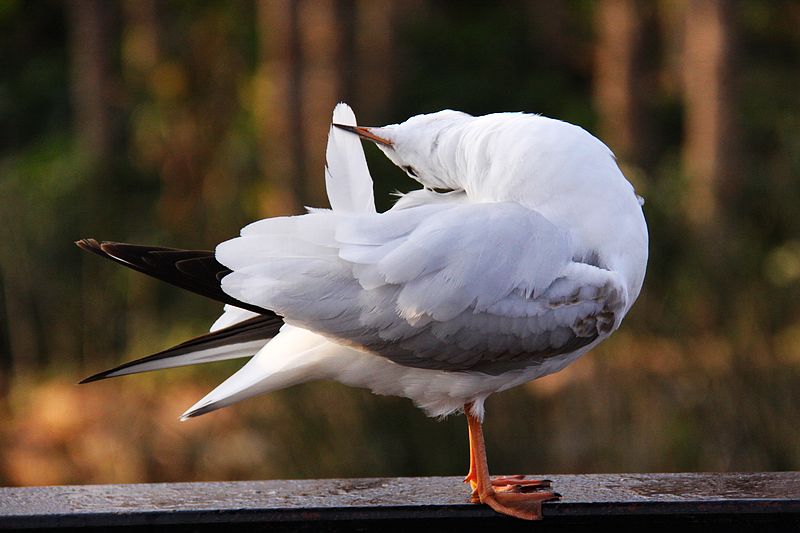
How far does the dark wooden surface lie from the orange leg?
0.04 metres

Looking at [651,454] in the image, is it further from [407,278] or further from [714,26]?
[714,26]

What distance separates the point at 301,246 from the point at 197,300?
6190 mm

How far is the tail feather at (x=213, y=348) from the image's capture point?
2928mm

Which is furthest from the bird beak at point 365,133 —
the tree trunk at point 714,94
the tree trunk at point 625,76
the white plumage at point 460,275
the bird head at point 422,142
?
the tree trunk at point 625,76

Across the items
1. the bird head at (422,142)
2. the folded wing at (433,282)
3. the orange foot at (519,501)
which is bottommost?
the orange foot at (519,501)

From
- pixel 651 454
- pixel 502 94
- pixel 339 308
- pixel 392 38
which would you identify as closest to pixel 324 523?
pixel 339 308

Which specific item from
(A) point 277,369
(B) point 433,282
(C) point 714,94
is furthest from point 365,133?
(C) point 714,94

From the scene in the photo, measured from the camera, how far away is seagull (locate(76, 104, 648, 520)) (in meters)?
2.89

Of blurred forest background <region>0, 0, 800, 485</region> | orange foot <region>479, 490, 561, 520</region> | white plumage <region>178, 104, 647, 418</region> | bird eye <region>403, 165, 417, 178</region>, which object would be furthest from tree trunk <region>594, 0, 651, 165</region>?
orange foot <region>479, 490, 561, 520</region>

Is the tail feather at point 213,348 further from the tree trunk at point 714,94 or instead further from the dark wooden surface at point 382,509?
the tree trunk at point 714,94

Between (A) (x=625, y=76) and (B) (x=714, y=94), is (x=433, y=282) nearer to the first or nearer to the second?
(B) (x=714, y=94)

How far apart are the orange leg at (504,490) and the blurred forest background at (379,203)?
91.3 inches

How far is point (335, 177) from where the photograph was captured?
320cm

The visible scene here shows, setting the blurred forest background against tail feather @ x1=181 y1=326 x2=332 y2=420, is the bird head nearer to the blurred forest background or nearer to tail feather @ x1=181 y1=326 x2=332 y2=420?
tail feather @ x1=181 y1=326 x2=332 y2=420
